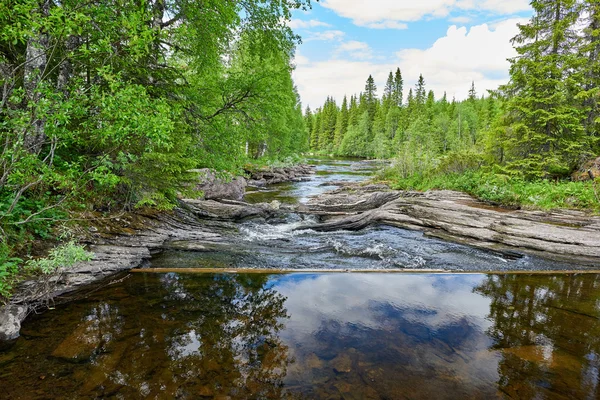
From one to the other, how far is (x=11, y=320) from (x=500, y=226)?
1133 centimetres

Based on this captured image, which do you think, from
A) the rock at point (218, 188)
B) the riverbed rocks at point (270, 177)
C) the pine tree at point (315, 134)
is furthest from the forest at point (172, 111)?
the pine tree at point (315, 134)

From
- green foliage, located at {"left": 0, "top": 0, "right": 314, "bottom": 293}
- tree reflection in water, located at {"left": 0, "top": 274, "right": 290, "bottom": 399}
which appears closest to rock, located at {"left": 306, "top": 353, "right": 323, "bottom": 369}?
tree reflection in water, located at {"left": 0, "top": 274, "right": 290, "bottom": 399}

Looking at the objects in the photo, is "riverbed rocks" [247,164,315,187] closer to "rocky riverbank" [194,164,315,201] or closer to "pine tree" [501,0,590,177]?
"rocky riverbank" [194,164,315,201]

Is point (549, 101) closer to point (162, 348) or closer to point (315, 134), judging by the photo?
point (162, 348)

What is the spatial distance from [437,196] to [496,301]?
974 centimetres

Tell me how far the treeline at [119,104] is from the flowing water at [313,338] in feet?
5.82

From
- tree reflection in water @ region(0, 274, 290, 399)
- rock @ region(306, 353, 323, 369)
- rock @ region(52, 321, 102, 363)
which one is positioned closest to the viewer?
tree reflection in water @ region(0, 274, 290, 399)

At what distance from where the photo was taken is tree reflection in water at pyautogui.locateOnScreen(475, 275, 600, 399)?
3.33 m

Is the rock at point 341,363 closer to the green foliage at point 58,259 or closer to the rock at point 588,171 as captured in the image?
the green foliage at point 58,259

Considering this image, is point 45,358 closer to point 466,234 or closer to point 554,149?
point 466,234

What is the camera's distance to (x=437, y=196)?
14.4 metres

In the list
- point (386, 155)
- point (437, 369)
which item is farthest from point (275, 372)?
point (386, 155)

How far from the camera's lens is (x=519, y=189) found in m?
12.9

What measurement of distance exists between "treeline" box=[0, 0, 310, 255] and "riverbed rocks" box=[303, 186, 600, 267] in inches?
205
